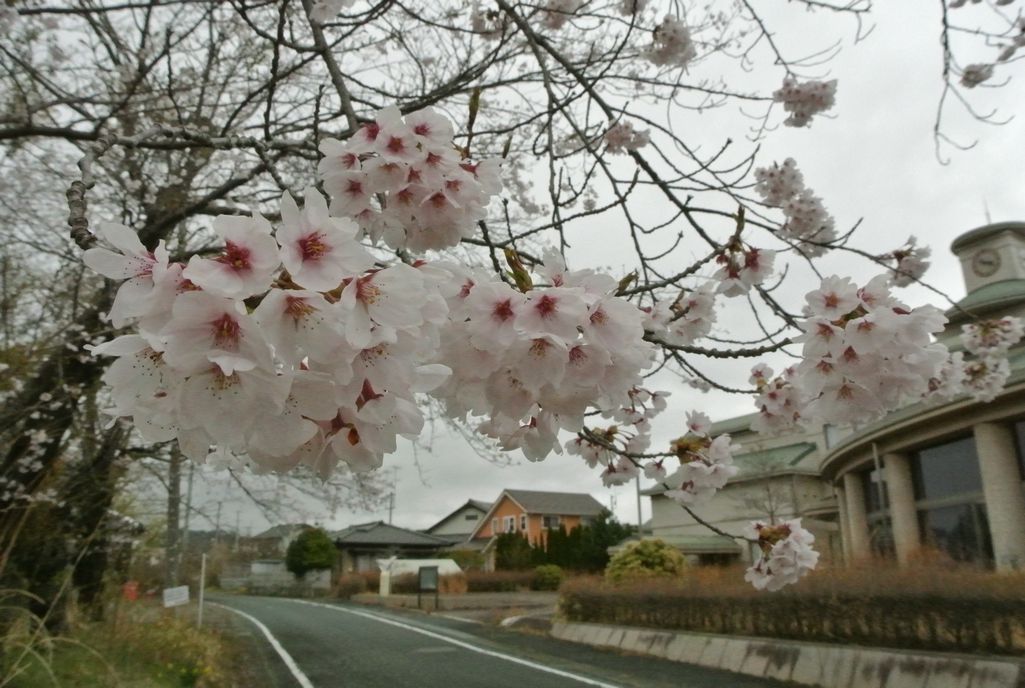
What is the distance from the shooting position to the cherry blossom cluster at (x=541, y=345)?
1181mm

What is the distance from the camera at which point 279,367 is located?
1047 mm

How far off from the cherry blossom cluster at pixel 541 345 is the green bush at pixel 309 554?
4244 cm

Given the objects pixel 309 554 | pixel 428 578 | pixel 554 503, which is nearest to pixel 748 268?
pixel 428 578

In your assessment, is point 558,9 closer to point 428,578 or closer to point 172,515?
point 172,515

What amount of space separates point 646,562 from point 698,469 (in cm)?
1332

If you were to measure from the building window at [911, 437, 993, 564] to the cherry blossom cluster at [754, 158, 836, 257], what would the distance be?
416 inches

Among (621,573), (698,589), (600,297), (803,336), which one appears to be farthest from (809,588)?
(600,297)

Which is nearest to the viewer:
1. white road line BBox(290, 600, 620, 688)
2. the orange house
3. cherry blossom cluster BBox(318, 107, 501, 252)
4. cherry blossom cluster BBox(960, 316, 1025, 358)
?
cherry blossom cluster BBox(318, 107, 501, 252)

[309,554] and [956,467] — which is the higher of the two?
[956,467]

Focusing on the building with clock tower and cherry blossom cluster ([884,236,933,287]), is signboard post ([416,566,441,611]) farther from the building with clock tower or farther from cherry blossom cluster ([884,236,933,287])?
cherry blossom cluster ([884,236,933,287])

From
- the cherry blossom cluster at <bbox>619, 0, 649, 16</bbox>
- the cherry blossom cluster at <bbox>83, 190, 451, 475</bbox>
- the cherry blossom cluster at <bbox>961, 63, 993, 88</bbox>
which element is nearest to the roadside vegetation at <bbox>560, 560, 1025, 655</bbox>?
the cherry blossom cluster at <bbox>961, 63, 993, 88</bbox>

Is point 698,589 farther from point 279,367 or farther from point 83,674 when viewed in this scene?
point 279,367

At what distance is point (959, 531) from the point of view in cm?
1322

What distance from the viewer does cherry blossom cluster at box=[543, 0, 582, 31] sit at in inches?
191
